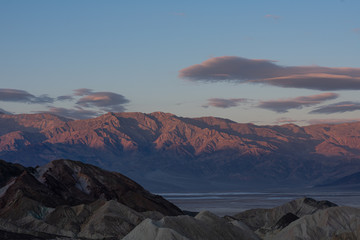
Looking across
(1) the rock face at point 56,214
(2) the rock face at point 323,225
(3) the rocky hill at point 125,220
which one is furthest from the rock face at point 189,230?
(1) the rock face at point 56,214

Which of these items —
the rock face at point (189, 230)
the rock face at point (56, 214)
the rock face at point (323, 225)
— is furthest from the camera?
the rock face at point (56, 214)

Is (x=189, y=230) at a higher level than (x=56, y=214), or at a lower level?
higher

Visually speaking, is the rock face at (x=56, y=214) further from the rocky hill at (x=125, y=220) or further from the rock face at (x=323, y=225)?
the rock face at (x=323, y=225)

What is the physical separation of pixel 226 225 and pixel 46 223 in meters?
54.4

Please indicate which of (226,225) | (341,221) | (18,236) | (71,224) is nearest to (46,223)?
(71,224)

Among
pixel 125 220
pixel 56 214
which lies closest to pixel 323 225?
pixel 125 220

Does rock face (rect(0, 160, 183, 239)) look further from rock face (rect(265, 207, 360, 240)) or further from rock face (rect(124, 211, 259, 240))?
rock face (rect(265, 207, 360, 240))

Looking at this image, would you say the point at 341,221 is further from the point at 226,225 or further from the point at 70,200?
the point at 70,200

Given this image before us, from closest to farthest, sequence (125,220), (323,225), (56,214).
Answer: (323,225)
(125,220)
(56,214)

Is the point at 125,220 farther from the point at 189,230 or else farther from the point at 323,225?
the point at 323,225

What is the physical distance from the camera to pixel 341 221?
433 ft

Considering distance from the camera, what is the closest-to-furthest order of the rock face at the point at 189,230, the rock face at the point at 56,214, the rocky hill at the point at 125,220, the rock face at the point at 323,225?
1. the rock face at the point at 189,230
2. the rocky hill at the point at 125,220
3. the rock face at the point at 323,225
4. the rock face at the point at 56,214

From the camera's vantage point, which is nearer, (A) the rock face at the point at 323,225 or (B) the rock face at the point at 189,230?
(B) the rock face at the point at 189,230

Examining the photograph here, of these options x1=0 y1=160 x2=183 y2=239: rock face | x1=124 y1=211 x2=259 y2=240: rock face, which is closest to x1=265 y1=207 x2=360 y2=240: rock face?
x1=124 y1=211 x2=259 y2=240: rock face
